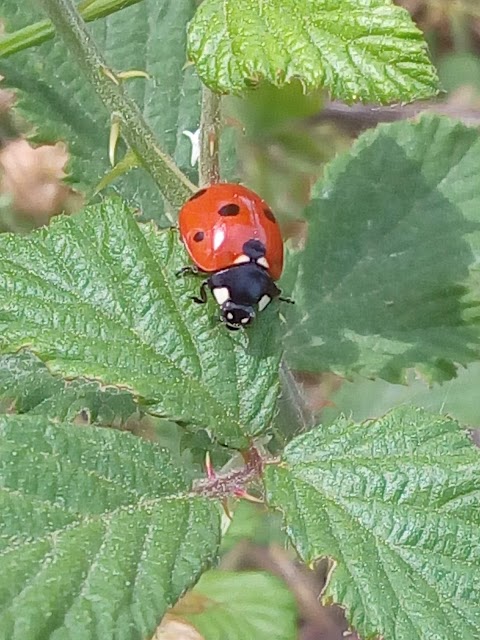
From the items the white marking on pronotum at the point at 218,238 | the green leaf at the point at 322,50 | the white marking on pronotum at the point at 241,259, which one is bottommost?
the white marking on pronotum at the point at 241,259

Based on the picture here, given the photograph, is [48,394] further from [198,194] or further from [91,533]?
[91,533]

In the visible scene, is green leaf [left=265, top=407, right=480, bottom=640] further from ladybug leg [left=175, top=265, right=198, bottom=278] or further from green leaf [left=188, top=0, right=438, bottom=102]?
green leaf [left=188, top=0, right=438, bottom=102]

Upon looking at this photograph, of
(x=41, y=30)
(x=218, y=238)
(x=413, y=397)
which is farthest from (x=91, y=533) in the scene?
(x=413, y=397)

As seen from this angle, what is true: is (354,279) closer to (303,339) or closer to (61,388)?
(303,339)

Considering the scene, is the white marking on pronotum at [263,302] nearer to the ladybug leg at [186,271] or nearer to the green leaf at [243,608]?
the ladybug leg at [186,271]

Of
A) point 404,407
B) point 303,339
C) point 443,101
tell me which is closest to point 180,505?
point 404,407

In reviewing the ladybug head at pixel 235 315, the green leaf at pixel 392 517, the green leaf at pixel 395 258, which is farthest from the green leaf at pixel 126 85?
the green leaf at pixel 392 517

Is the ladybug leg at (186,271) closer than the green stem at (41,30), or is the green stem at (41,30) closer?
the ladybug leg at (186,271)
